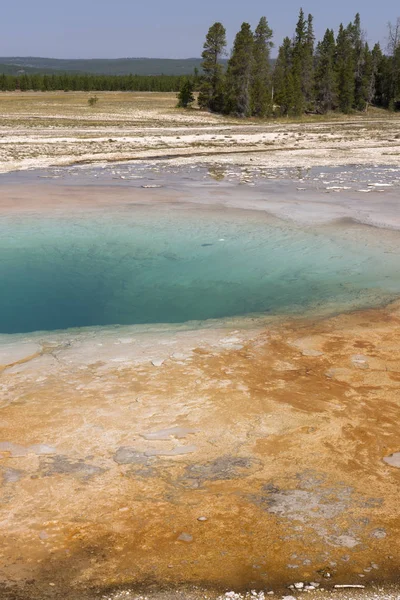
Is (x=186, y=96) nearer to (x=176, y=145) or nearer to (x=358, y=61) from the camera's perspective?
(x=358, y=61)

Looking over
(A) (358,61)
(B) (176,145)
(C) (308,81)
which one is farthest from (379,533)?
(A) (358,61)

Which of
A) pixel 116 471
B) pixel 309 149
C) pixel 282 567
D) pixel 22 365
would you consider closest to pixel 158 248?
pixel 22 365

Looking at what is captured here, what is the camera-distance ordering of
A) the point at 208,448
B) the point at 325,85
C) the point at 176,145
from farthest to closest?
the point at 325,85
the point at 176,145
the point at 208,448

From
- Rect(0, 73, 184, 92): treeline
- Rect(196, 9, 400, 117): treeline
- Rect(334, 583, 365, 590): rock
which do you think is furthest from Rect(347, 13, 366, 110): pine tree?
Rect(334, 583, 365, 590): rock

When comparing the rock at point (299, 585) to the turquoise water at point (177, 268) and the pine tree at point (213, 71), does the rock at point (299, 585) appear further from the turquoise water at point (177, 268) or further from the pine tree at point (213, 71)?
the pine tree at point (213, 71)

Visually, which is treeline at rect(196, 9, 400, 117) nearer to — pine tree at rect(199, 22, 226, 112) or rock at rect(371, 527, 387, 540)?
pine tree at rect(199, 22, 226, 112)
